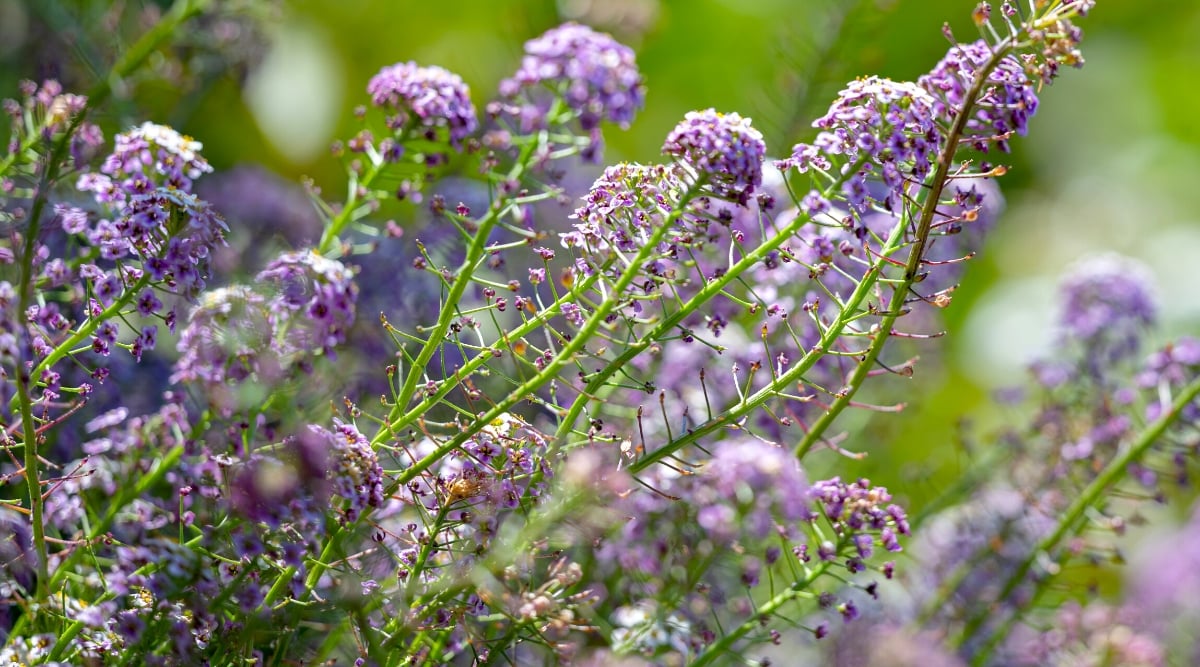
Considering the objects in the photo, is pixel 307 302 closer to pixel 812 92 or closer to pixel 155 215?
pixel 155 215

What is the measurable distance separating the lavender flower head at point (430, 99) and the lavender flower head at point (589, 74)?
57mm

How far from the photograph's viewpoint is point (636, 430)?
4.09ft

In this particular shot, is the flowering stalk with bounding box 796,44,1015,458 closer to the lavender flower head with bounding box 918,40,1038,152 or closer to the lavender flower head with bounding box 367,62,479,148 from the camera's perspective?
the lavender flower head with bounding box 918,40,1038,152

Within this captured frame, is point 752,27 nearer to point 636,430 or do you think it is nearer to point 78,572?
point 636,430

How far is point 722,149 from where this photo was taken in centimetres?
79

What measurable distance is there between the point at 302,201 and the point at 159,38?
38 cm

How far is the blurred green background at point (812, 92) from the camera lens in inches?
56.7

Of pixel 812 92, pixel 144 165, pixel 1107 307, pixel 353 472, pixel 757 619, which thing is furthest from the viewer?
pixel 1107 307

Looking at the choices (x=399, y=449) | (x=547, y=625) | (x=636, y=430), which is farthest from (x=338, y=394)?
(x=636, y=430)

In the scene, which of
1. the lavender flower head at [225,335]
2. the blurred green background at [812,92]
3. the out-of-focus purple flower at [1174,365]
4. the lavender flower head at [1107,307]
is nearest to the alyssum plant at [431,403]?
the lavender flower head at [225,335]

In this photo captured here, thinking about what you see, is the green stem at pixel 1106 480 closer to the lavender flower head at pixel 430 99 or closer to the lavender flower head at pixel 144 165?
the lavender flower head at pixel 430 99

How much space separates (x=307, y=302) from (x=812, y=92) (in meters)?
0.90

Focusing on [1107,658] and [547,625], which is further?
[1107,658]

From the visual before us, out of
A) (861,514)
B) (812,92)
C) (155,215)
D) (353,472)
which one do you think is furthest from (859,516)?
(812,92)
